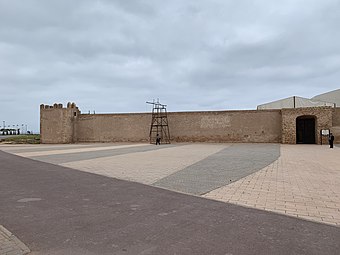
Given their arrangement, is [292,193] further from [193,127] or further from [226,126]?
[193,127]

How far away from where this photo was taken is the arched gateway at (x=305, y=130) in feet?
111

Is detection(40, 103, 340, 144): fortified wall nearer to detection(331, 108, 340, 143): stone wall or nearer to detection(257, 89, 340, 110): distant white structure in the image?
detection(331, 108, 340, 143): stone wall

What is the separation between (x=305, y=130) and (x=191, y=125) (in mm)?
12673

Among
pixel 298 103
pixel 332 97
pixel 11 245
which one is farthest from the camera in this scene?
pixel 332 97

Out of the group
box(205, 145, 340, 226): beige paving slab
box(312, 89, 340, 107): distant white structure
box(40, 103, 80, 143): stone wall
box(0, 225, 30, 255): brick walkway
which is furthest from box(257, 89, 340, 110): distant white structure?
box(0, 225, 30, 255): brick walkway

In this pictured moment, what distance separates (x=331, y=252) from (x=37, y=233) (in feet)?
12.9

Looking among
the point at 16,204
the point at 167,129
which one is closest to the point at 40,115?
the point at 167,129

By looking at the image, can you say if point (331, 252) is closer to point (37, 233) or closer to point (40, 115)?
point (37, 233)

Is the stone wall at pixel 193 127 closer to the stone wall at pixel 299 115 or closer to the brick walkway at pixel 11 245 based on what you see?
the stone wall at pixel 299 115

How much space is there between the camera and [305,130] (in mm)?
34438

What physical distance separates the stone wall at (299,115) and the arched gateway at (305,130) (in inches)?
151

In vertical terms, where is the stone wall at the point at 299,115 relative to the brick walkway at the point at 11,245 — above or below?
above

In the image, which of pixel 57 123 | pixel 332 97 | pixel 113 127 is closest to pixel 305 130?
pixel 113 127

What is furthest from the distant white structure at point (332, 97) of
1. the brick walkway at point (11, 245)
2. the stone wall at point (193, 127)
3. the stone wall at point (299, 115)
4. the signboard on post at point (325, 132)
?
the brick walkway at point (11, 245)
